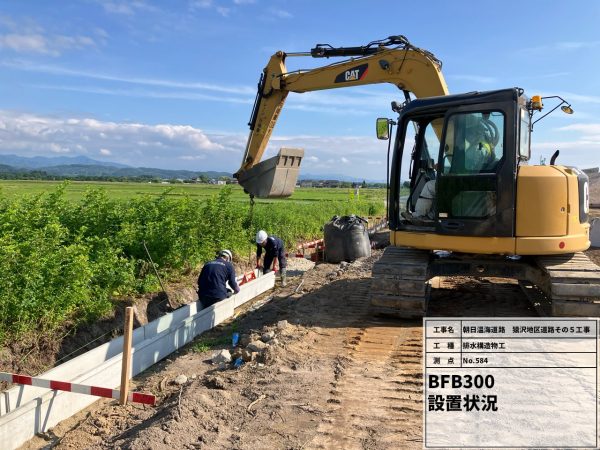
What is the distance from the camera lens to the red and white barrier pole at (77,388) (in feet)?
15.0

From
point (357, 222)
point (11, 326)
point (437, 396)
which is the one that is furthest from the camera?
point (357, 222)

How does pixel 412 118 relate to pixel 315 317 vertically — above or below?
above

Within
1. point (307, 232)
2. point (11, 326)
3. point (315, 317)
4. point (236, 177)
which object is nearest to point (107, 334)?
point (11, 326)

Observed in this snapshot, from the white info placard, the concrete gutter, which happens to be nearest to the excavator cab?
the white info placard

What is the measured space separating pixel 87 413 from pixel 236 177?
6051 millimetres

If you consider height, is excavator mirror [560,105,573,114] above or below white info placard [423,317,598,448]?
above

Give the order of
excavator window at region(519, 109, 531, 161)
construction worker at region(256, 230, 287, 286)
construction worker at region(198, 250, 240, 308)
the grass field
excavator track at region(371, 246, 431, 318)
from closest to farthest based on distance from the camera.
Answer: excavator window at region(519, 109, 531, 161), excavator track at region(371, 246, 431, 318), construction worker at region(198, 250, 240, 308), construction worker at region(256, 230, 287, 286), the grass field

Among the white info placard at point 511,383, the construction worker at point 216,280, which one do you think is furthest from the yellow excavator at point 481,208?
the construction worker at point 216,280

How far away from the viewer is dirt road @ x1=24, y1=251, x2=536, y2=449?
3891 mm

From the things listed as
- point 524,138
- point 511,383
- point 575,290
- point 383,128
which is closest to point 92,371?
point 511,383

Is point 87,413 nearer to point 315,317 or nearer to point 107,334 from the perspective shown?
point 107,334

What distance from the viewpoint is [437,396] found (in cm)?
446

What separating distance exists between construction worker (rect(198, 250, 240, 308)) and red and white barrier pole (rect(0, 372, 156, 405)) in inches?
140

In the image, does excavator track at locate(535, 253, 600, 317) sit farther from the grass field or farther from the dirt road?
the grass field
